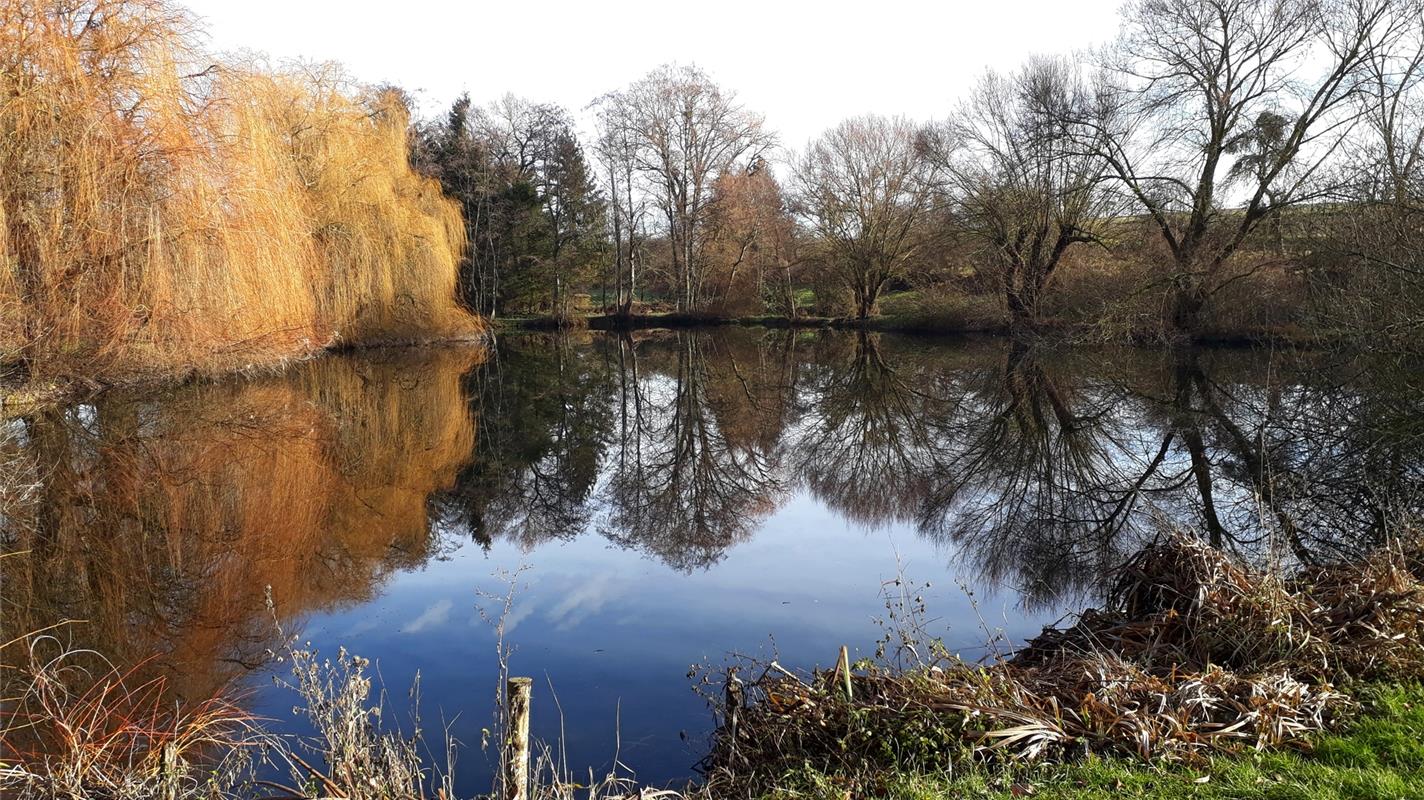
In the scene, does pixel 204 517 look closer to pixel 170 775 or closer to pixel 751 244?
pixel 170 775

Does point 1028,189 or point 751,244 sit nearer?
point 1028,189

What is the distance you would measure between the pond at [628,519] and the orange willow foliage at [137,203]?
1.50 m

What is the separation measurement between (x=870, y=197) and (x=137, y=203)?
28406mm

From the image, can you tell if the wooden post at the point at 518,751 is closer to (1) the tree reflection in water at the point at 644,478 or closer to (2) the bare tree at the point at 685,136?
(1) the tree reflection in water at the point at 644,478

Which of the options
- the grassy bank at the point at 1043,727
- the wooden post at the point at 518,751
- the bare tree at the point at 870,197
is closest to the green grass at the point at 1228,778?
the grassy bank at the point at 1043,727

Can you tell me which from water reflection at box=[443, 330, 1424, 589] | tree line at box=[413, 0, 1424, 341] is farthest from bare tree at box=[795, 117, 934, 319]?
water reflection at box=[443, 330, 1424, 589]

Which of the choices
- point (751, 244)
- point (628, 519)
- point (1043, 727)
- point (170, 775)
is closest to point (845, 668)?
point (1043, 727)

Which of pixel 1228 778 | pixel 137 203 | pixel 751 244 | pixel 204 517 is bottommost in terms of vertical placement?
pixel 204 517

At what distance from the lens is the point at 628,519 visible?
10148mm

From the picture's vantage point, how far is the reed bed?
378 cm

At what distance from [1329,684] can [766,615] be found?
3766 millimetres

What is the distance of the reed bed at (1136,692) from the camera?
12.4ft

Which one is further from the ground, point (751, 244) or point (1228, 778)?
point (751, 244)

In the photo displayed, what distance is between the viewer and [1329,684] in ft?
13.5
